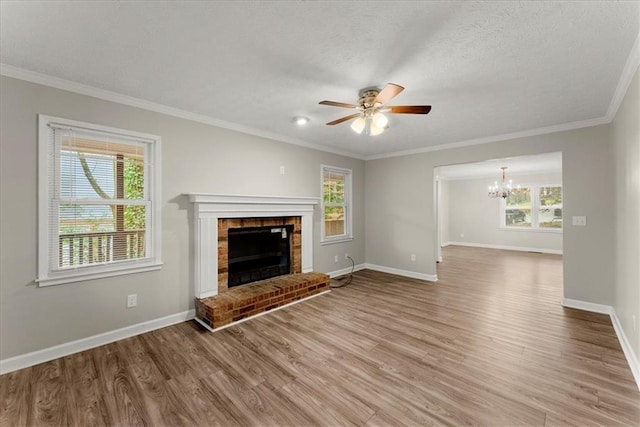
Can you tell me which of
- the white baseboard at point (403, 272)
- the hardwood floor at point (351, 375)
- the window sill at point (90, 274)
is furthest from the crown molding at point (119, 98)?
the white baseboard at point (403, 272)

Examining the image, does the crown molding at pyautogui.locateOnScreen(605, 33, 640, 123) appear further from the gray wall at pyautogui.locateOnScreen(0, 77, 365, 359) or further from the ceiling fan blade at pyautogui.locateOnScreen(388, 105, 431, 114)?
the gray wall at pyautogui.locateOnScreen(0, 77, 365, 359)

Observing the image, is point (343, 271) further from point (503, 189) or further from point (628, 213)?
point (503, 189)

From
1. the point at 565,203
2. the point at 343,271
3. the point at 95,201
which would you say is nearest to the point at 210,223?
the point at 95,201

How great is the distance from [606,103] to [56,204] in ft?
18.9

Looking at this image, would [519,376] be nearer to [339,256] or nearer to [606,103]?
[606,103]

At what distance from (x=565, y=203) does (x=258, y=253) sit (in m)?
4.45

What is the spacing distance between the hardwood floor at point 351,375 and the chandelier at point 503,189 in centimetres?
539

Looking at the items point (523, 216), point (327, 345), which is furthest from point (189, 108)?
point (523, 216)

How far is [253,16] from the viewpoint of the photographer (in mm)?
1631

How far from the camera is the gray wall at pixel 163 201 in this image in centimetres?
225

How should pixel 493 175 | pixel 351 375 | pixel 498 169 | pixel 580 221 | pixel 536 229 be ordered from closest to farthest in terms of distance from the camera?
pixel 351 375 < pixel 580 221 < pixel 498 169 < pixel 536 229 < pixel 493 175

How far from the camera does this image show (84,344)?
2566mm

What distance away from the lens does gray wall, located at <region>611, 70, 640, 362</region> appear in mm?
2143

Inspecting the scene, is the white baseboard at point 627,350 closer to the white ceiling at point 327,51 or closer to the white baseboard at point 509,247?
the white ceiling at point 327,51
